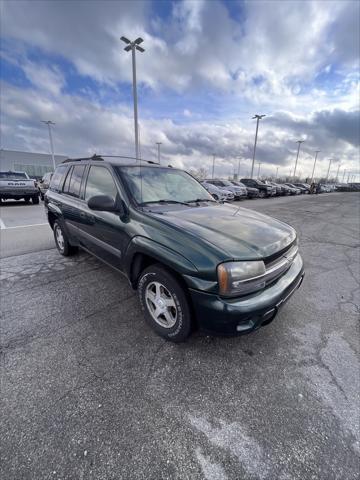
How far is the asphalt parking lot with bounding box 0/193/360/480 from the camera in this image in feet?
4.66

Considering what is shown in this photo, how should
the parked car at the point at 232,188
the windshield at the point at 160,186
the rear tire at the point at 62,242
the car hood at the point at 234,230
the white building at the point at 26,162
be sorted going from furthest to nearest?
Result: the white building at the point at 26,162 → the parked car at the point at 232,188 → the rear tire at the point at 62,242 → the windshield at the point at 160,186 → the car hood at the point at 234,230

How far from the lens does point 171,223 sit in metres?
2.26

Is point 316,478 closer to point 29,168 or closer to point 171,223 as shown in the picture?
point 171,223

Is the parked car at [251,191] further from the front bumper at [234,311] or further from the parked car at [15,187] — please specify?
the front bumper at [234,311]

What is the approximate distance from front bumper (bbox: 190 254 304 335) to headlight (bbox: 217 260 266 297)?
0.07 m

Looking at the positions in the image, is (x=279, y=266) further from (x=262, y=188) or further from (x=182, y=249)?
(x=262, y=188)

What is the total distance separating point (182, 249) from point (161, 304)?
712 mm

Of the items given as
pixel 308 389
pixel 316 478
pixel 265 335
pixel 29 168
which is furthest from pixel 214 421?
pixel 29 168

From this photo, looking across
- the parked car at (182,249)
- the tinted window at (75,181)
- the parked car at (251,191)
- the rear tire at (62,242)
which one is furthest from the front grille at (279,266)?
the parked car at (251,191)

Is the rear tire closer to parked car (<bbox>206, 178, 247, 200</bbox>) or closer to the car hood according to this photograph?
the car hood

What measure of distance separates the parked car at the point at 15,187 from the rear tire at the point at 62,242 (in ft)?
31.7

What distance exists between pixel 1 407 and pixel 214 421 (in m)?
1.58

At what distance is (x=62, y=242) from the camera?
462cm

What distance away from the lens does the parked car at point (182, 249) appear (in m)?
1.90
